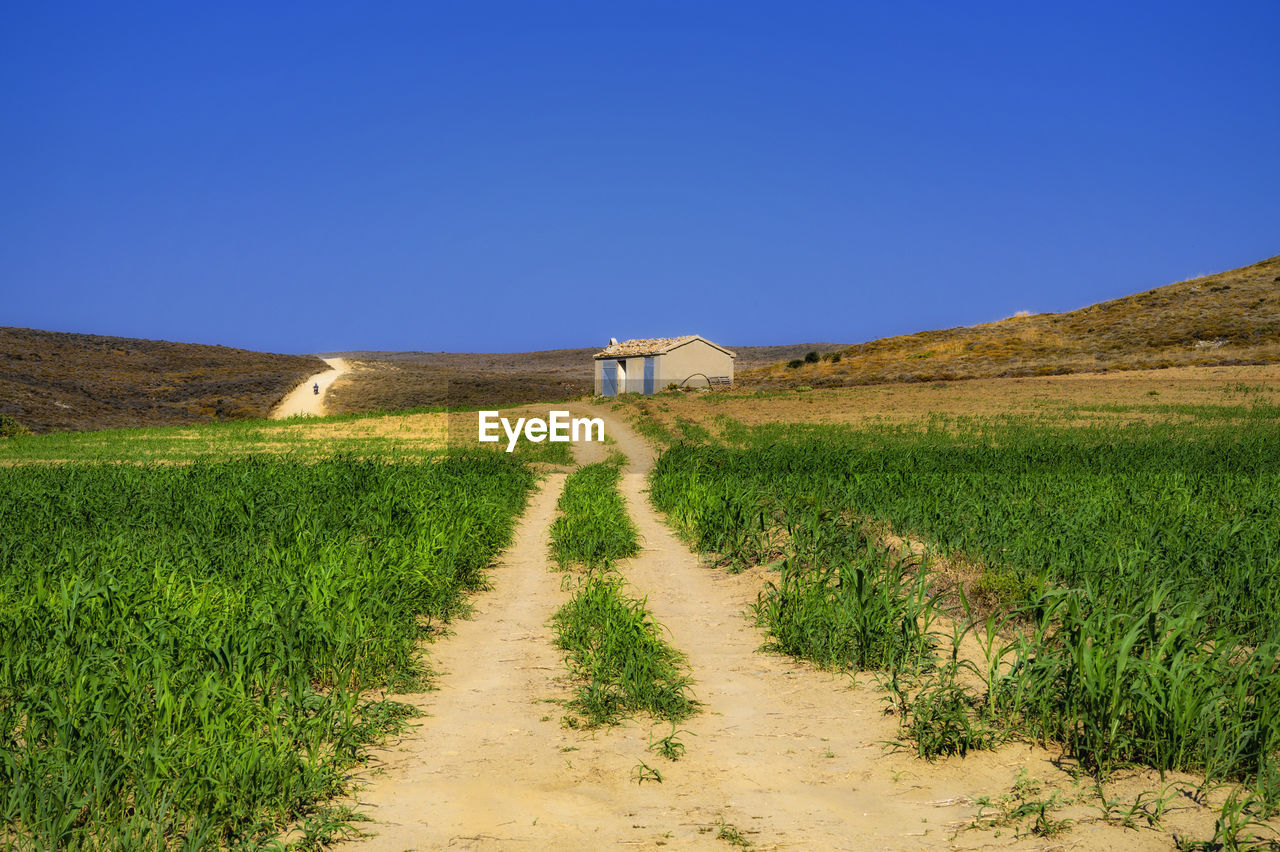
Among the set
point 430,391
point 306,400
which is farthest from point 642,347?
point 306,400

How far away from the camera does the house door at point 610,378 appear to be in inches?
2687

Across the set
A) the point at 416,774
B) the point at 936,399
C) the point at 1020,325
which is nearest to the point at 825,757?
the point at 416,774

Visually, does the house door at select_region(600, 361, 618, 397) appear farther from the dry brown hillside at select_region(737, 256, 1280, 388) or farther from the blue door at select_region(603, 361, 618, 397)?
the dry brown hillside at select_region(737, 256, 1280, 388)

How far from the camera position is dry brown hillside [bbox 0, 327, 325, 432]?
2248 inches

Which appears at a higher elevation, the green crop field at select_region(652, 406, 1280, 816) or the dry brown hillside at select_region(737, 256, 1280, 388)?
the dry brown hillside at select_region(737, 256, 1280, 388)

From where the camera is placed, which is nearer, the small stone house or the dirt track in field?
the dirt track in field

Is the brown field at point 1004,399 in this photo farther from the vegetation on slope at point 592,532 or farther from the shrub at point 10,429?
the shrub at point 10,429

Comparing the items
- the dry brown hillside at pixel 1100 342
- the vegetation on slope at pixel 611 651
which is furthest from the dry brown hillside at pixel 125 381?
the vegetation on slope at pixel 611 651

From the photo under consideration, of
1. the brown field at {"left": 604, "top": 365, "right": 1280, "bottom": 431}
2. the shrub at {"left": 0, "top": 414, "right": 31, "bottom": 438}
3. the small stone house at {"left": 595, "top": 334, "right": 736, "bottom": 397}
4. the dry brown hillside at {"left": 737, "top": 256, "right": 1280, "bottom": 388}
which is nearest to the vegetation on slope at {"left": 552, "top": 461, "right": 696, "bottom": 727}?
the brown field at {"left": 604, "top": 365, "right": 1280, "bottom": 431}

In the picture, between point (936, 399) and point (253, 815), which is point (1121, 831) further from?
point (936, 399)

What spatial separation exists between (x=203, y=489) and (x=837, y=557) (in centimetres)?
1092

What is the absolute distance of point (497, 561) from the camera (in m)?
11.8

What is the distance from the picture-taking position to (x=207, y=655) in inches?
230

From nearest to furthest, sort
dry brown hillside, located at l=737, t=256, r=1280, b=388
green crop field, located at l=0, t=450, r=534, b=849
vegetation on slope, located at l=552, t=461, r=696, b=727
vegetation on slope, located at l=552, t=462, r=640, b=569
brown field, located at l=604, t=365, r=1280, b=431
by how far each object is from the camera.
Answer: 1. green crop field, located at l=0, t=450, r=534, b=849
2. vegetation on slope, located at l=552, t=461, r=696, b=727
3. vegetation on slope, located at l=552, t=462, r=640, b=569
4. brown field, located at l=604, t=365, r=1280, b=431
5. dry brown hillside, located at l=737, t=256, r=1280, b=388
